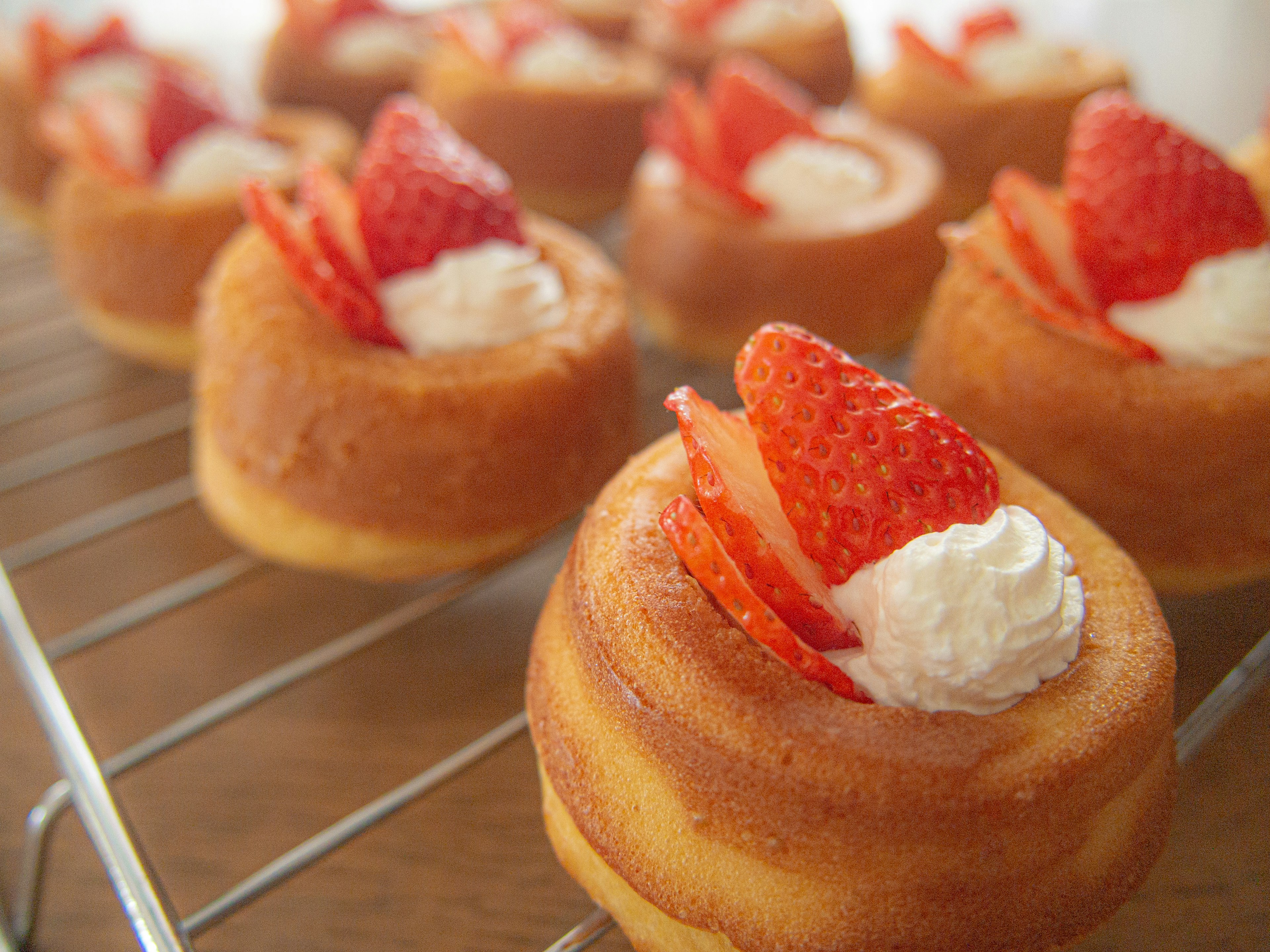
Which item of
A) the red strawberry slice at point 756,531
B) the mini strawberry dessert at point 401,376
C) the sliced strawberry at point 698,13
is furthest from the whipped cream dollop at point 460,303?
the sliced strawberry at point 698,13

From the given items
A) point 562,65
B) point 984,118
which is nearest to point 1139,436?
point 984,118

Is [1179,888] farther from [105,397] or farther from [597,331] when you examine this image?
[105,397]

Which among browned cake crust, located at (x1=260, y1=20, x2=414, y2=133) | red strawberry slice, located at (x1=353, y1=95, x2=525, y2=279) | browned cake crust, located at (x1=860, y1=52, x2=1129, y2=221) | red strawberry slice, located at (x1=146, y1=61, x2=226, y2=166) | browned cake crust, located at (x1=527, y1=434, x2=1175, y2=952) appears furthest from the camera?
browned cake crust, located at (x1=260, y1=20, x2=414, y2=133)

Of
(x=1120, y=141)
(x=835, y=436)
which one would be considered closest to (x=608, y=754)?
(x=835, y=436)

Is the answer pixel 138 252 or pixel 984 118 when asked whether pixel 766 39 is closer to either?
pixel 984 118

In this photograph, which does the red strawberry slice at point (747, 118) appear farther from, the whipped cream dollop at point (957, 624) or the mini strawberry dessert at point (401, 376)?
the whipped cream dollop at point (957, 624)

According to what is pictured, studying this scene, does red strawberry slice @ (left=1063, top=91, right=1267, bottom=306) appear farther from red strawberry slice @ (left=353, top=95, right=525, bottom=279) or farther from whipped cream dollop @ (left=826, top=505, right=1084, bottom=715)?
red strawberry slice @ (left=353, top=95, right=525, bottom=279)

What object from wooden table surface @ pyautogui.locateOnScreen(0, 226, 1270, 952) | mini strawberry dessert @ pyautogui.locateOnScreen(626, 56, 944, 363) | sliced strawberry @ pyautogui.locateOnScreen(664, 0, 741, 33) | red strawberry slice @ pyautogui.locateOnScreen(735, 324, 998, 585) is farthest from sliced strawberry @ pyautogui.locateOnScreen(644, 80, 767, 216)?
red strawberry slice @ pyautogui.locateOnScreen(735, 324, 998, 585)
